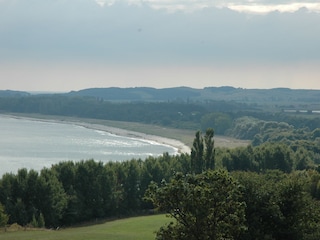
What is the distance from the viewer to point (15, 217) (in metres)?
41.3

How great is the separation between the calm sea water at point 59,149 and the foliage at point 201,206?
56.9 meters

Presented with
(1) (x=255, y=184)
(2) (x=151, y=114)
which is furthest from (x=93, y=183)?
(2) (x=151, y=114)

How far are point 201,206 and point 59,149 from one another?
291ft

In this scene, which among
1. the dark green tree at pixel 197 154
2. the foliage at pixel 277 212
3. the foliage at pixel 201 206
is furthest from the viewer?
the dark green tree at pixel 197 154

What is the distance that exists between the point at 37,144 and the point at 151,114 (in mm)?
89692

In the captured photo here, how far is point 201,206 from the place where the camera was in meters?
15.3

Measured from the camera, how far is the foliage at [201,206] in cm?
1543

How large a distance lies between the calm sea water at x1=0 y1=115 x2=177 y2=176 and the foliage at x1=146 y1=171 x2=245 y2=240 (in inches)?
2239

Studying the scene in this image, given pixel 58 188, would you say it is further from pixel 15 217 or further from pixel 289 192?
pixel 289 192

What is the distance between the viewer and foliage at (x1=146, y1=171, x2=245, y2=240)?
1543 cm

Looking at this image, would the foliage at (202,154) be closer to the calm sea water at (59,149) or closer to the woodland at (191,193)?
the woodland at (191,193)

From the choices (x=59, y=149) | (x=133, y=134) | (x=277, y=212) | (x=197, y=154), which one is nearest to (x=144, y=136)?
(x=133, y=134)

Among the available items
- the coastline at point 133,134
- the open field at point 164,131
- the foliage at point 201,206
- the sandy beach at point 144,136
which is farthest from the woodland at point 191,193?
the coastline at point 133,134

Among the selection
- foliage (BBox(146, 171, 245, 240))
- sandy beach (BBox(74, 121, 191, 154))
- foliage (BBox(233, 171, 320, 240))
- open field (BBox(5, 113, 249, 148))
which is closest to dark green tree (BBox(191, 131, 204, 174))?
foliage (BBox(233, 171, 320, 240))
